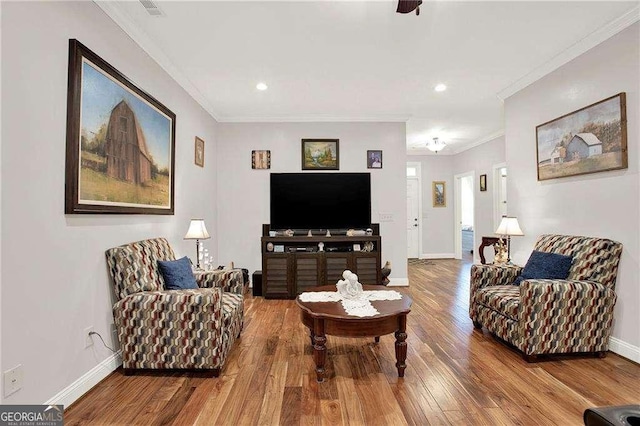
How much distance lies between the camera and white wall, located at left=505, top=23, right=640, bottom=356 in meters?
2.57

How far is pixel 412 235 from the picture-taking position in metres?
8.17

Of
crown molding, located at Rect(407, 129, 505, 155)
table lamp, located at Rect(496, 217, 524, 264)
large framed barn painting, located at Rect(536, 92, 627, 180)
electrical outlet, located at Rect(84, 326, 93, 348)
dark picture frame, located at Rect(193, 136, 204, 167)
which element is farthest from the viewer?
crown molding, located at Rect(407, 129, 505, 155)

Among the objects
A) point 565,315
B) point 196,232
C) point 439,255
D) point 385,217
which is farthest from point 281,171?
point 439,255

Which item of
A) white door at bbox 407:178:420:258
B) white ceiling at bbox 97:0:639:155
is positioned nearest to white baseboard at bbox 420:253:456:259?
white door at bbox 407:178:420:258

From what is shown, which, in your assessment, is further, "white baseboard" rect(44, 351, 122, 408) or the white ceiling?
the white ceiling

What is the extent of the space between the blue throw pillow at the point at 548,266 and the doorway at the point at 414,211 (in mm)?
5062

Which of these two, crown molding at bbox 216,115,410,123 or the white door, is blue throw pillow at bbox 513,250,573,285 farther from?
the white door

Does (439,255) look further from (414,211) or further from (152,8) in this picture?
(152,8)

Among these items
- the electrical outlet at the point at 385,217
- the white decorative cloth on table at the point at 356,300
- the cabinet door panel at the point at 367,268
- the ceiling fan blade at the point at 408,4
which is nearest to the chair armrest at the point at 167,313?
the white decorative cloth on table at the point at 356,300

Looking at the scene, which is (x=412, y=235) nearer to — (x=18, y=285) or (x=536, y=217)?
(x=536, y=217)

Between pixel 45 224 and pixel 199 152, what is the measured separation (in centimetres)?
264

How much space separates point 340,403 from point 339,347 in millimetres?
865

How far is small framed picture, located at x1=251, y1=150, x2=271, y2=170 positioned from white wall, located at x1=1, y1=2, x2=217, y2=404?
2735 mm

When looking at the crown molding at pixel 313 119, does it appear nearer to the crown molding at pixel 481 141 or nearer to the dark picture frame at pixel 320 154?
the dark picture frame at pixel 320 154
